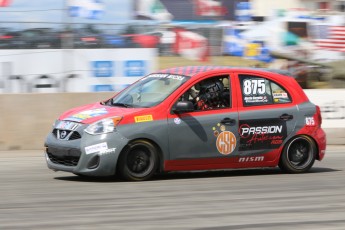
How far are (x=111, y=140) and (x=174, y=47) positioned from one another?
8.31m

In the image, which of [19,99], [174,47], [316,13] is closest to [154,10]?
[174,47]

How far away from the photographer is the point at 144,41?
17828 millimetres

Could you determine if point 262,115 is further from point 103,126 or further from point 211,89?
point 103,126

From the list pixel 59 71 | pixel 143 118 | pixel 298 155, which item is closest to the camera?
pixel 143 118

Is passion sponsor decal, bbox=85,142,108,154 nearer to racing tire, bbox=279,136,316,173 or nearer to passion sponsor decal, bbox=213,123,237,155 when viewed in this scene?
passion sponsor decal, bbox=213,123,237,155

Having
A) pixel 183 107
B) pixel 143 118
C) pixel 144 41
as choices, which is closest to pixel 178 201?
pixel 143 118

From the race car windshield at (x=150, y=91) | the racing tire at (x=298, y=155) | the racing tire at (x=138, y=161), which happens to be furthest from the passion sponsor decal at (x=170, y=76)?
the racing tire at (x=298, y=155)

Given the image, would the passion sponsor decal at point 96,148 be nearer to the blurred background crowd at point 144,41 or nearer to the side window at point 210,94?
the side window at point 210,94

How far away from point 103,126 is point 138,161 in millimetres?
649

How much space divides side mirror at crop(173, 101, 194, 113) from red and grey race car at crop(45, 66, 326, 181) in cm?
1

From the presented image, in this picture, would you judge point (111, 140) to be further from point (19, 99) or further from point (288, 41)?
point (288, 41)

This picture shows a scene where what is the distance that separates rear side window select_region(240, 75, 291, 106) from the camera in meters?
11.0

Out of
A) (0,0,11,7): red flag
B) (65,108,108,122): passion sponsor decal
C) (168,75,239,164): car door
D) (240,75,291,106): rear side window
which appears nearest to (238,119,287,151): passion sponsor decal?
(168,75,239,164): car door

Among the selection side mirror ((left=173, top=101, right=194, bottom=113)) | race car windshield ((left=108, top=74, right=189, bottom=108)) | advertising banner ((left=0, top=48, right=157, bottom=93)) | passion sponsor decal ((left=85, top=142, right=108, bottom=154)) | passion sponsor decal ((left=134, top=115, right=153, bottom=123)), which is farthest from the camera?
advertising banner ((left=0, top=48, right=157, bottom=93))
